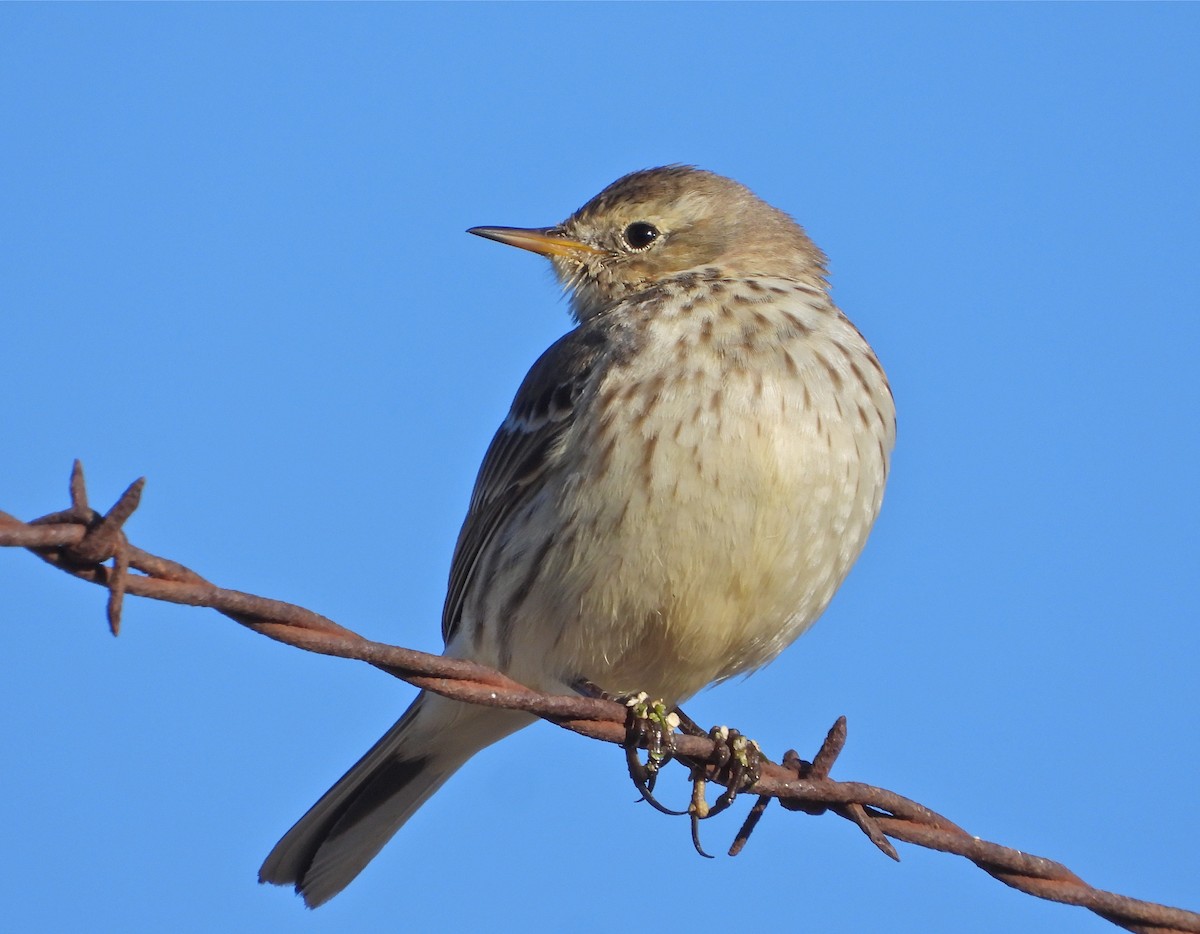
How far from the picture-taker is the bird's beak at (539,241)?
845 cm

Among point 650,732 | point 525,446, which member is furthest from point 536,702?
point 525,446

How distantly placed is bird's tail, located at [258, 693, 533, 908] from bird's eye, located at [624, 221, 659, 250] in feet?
8.34

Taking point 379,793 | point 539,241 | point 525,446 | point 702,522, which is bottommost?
point 379,793

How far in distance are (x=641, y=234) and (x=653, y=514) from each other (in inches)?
96.8

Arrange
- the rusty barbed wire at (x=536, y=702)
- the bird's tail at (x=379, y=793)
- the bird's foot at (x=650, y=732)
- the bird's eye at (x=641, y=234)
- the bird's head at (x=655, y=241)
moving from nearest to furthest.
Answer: the rusty barbed wire at (x=536, y=702)
the bird's foot at (x=650, y=732)
the bird's tail at (x=379, y=793)
the bird's head at (x=655, y=241)
the bird's eye at (x=641, y=234)

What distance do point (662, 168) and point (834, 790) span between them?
4.71 metres

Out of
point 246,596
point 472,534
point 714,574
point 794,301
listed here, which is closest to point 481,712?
point 472,534

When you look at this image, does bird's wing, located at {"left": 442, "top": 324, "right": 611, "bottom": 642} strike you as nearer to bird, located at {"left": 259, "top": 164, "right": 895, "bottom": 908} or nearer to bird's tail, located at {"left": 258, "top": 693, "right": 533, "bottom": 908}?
bird, located at {"left": 259, "top": 164, "right": 895, "bottom": 908}

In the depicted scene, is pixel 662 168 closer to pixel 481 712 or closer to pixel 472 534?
pixel 472 534

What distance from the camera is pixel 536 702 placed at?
4504mm

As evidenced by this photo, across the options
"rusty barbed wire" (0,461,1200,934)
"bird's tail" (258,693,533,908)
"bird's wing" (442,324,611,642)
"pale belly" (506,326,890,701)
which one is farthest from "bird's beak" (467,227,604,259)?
"rusty barbed wire" (0,461,1200,934)

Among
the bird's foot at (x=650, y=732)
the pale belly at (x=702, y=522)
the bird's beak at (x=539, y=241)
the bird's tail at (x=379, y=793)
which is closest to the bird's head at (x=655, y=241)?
the bird's beak at (x=539, y=241)

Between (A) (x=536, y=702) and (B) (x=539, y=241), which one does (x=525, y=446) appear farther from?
(A) (x=536, y=702)

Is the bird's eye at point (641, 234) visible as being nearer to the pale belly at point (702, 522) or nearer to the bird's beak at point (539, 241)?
the bird's beak at point (539, 241)
